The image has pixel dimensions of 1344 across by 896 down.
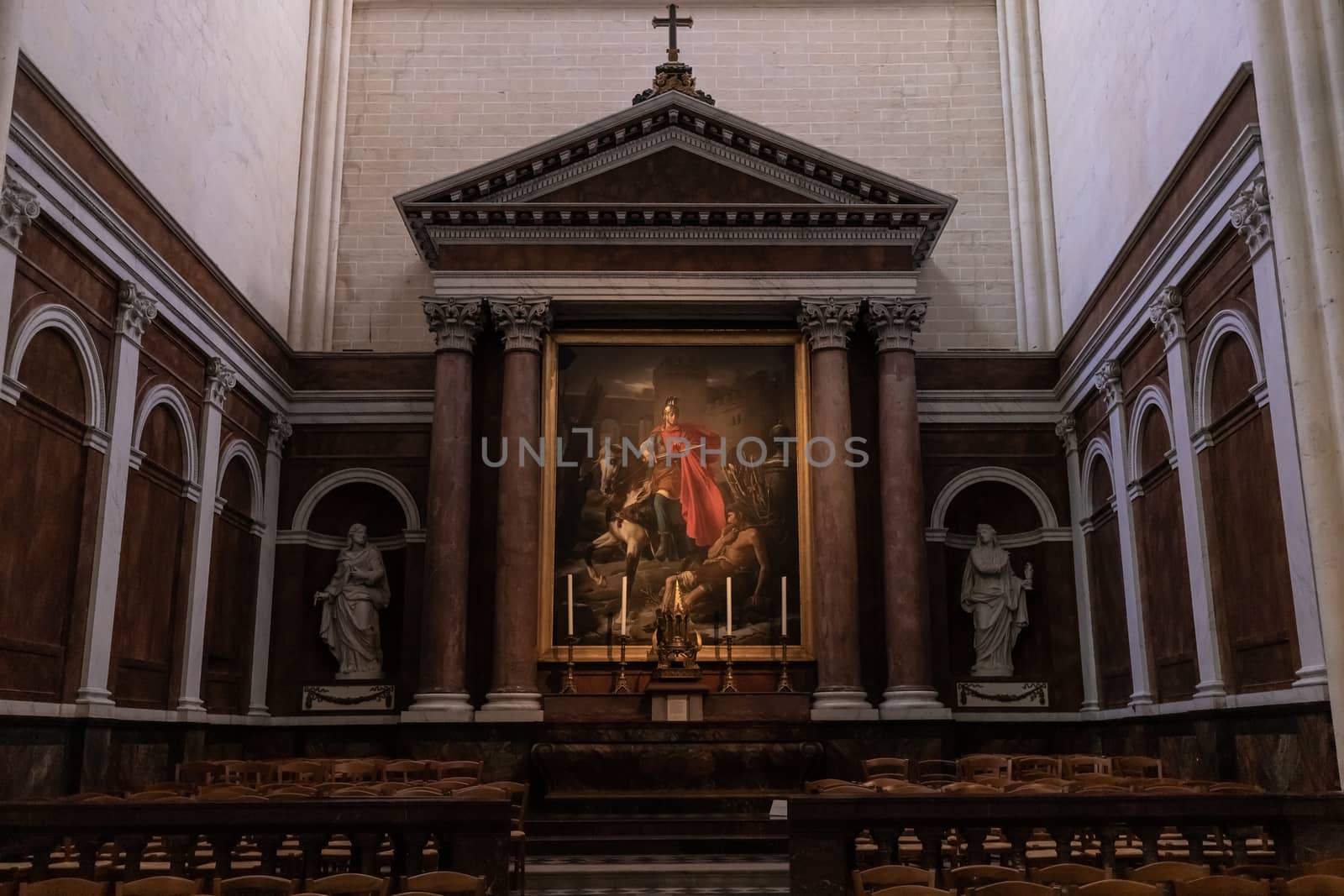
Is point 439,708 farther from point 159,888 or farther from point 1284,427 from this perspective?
point 159,888

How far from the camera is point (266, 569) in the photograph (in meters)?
17.2

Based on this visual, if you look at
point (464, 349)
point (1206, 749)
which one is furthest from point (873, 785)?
point (464, 349)

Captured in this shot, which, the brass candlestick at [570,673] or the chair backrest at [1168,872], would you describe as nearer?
the chair backrest at [1168,872]

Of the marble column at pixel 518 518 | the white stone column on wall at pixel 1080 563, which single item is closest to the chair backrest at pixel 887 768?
the white stone column on wall at pixel 1080 563

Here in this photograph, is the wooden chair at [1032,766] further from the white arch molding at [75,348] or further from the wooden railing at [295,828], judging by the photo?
the white arch molding at [75,348]

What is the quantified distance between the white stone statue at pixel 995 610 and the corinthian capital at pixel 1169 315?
15.8 feet

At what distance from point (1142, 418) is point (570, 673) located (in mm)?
7320

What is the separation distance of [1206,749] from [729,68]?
1301cm

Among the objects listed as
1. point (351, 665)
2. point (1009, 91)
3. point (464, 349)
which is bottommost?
point (351, 665)

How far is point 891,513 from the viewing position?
16016 millimetres

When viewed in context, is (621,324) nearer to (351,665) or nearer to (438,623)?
(438,623)

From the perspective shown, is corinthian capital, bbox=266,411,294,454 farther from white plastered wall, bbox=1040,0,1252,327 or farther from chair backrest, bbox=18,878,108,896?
chair backrest, bbox=18,878,108,896

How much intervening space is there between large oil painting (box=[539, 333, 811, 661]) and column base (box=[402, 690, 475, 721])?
1.28 meters

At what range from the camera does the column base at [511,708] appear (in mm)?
15164
